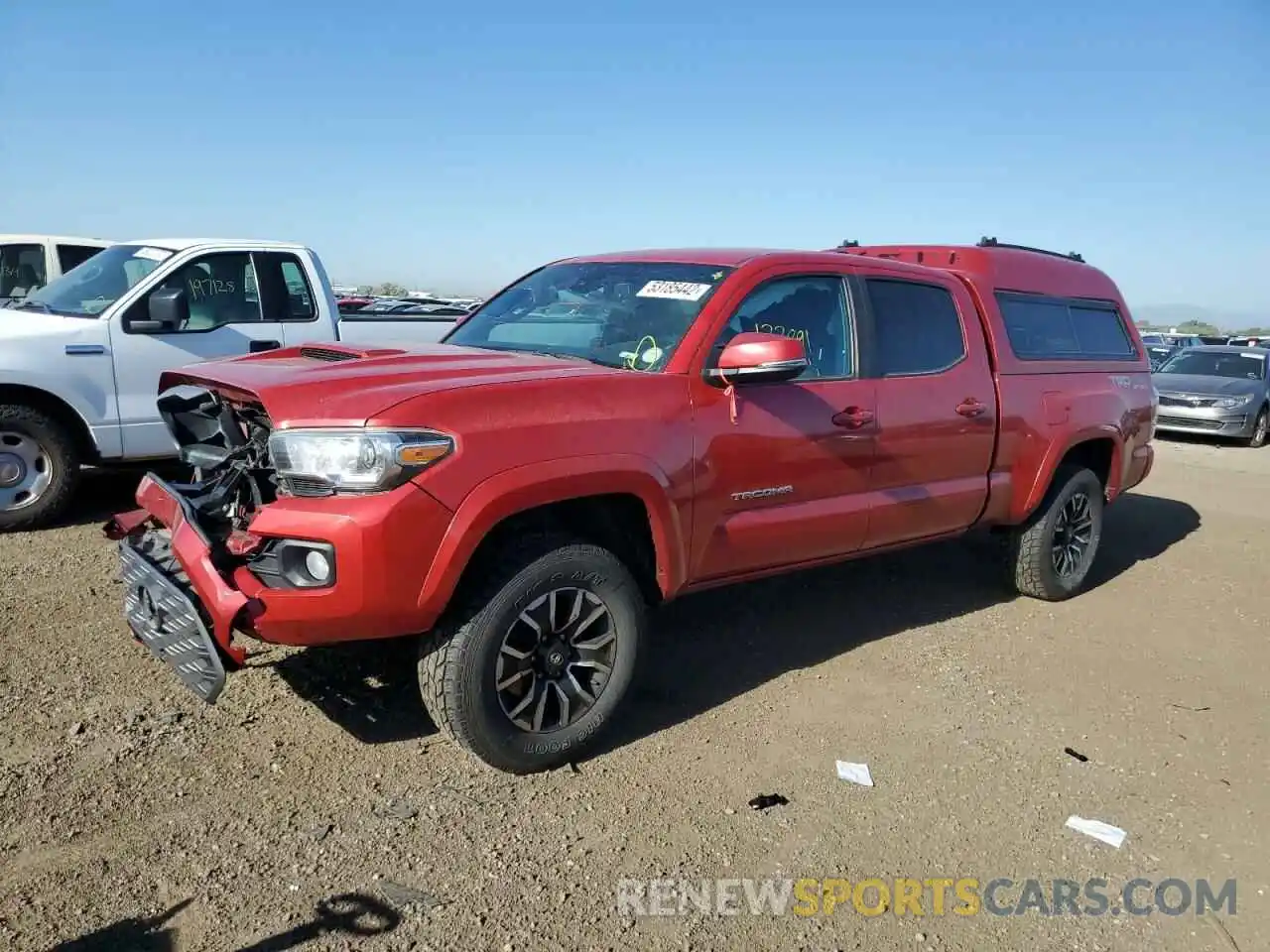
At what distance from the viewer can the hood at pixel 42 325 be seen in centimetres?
609

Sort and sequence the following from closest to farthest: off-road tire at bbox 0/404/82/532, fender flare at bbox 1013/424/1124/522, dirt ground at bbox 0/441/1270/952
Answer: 1. dirt ground at bbox 0/441/1270/952
2. fender flare at bbox 1013/424/1124/522
3. off-road tire at bbox 0/404/82/532

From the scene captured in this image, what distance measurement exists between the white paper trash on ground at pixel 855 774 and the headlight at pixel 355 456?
189 centimetres

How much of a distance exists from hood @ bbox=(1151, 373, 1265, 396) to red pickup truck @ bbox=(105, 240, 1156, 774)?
1209 cm

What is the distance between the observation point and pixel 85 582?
5098mm

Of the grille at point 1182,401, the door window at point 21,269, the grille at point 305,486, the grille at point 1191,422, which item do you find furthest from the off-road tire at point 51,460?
the grille at point 1191,422

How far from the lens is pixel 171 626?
320 cm

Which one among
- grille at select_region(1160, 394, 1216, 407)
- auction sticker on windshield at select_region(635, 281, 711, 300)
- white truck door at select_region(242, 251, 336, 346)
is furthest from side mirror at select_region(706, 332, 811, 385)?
grille at select_region(1160, 394, 1216, 407)

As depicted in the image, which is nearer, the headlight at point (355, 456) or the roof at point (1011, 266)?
the headlight at point (355, 456)

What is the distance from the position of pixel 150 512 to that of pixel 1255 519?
29.7 feet

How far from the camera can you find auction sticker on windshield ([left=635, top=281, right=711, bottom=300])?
3.97 metres

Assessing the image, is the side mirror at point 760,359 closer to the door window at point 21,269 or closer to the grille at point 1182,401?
the door window at point 21,269

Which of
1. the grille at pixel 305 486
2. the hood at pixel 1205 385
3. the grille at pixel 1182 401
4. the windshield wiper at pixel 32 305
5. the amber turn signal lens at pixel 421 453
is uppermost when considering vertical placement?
the windshield wiper at pixel 32 305

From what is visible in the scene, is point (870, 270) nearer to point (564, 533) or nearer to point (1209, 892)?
point (564, 533)

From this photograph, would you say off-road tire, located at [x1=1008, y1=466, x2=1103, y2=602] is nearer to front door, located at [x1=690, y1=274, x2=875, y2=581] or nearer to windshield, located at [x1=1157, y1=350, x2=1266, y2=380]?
front door, located at [x1=690, y1=274, x2=875, y2=581]
